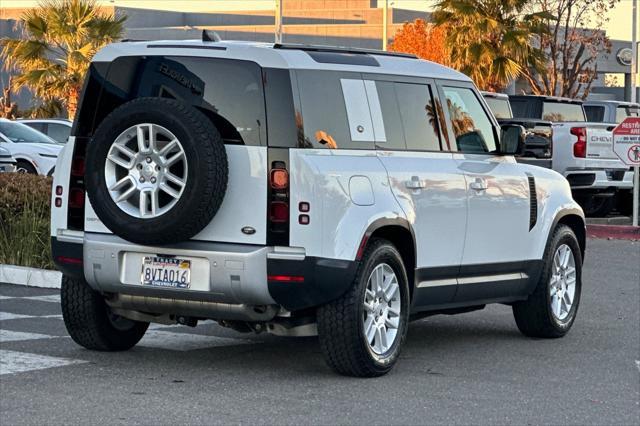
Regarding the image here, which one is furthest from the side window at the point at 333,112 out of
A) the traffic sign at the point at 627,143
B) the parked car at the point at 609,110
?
the parked car at the point at 609,110

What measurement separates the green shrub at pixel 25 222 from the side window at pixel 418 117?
20.1 feet

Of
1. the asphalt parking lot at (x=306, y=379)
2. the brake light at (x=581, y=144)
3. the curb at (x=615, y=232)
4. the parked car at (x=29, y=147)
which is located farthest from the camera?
the parked car at (x=29, y=147)

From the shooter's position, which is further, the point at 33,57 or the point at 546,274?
the point at 33,57

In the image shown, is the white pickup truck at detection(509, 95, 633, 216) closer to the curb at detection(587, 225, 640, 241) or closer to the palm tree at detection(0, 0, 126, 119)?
the curb at detection(587, 225, 640, 241)

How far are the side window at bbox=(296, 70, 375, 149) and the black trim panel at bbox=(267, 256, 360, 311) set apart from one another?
2.32 feet

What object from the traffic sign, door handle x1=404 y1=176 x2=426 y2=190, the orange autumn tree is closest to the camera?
door handle x1=404 y1=176 x2=426 y2=190

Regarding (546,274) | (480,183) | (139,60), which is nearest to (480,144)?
(480,183)

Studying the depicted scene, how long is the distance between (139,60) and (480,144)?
270 cm

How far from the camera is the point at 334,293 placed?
8.59 metres

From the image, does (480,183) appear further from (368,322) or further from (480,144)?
(368,322)

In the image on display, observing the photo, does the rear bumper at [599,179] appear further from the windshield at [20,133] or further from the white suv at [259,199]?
the white suv at [259,199]

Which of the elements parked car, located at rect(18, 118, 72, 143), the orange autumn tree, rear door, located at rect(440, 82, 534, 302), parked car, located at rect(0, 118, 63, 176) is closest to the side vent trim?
rear door, located at rect(440, 82, 534, 302)

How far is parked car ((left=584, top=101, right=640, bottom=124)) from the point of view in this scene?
2891cm

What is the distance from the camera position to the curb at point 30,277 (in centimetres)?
1407
